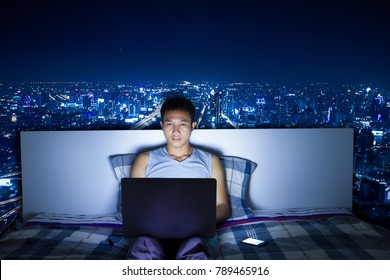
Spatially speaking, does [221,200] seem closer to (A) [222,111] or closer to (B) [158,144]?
(B) [158,144]

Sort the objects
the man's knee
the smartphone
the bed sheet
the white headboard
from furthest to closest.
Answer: the white headboard, the smartphone, the bed sheet, the man's knee

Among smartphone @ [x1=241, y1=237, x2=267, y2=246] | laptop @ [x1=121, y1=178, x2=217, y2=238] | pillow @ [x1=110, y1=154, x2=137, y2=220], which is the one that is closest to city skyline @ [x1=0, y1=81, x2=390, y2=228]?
pillow @ [x1=110, y1=154, x2=137, y2=220]

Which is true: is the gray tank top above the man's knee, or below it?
above

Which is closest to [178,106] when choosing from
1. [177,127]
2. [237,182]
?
[177,127]

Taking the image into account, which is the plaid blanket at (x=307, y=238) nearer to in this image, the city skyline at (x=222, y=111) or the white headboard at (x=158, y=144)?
the white headboard at (x=158, y=144)

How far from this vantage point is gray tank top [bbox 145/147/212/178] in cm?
257

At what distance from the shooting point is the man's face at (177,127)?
2668 millimetres

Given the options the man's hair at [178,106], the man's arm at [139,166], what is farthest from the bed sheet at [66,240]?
the man's hair at [178,106]

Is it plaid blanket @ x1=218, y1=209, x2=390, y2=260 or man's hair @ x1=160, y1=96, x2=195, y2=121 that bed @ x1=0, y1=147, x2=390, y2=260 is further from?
man's hair @ x1=160, y1=96, x2=195, y2=121

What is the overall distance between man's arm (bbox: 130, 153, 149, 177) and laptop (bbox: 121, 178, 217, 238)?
0.69 metres

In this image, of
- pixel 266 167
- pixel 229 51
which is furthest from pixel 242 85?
pixel 266 167

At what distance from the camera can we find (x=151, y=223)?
6.27 feet

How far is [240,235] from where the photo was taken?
2.34 meters
